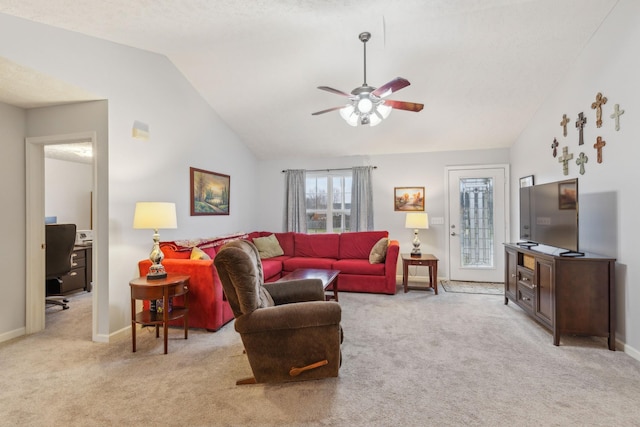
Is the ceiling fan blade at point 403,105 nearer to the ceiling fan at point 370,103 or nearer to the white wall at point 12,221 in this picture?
the ceiling fan at point 370,103

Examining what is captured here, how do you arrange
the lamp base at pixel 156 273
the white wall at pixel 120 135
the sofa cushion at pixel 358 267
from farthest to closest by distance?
the sofa cushion at pixel 358 267
the lamp base at pixel 156 273
the white wall at pixel 120 135

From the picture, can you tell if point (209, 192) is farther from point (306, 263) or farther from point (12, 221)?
point (12, 221)

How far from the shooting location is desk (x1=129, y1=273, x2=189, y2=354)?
2.71m

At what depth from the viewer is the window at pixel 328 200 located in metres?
5.93

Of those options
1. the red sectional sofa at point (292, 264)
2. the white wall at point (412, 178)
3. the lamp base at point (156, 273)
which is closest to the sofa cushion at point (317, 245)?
the red sectional sofa at point (292, 264)

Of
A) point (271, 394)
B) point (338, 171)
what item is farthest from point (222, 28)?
point (338, 171)

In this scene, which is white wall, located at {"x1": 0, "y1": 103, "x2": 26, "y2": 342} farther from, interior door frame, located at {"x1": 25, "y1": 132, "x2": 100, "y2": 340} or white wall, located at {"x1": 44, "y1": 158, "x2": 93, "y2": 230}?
white wall, located at {"x1": 44, "y1": 158, "x2": 93, "y2": 230}

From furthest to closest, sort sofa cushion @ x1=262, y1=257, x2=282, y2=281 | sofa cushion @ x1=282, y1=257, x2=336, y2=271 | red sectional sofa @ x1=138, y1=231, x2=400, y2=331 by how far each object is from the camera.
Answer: sofa cushion @ x1=282, y1=257, x2=336, y2=271, sofa cushion @ x1=262, y1=257, x2=282, y2=281, red sectional sofa @ x1=138, y1=231, x2=400, y2=331

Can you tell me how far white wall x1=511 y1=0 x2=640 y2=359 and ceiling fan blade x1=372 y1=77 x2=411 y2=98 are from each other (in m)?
1.85

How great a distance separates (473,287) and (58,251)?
593 centimetres

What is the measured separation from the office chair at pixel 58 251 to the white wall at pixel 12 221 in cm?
72

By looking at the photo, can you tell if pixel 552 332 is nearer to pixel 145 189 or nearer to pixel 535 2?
pixel 535 2

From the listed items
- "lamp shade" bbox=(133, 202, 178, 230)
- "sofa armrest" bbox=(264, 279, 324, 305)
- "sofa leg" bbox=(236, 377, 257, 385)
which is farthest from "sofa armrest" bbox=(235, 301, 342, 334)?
"lamp shade" bbox=(133, 202, 178, 230)

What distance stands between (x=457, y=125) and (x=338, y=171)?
2.19 metres
